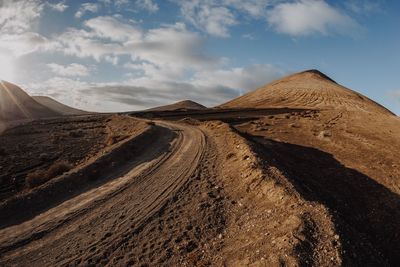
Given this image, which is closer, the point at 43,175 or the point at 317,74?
the point at 43,175

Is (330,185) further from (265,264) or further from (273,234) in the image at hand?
(265,264)

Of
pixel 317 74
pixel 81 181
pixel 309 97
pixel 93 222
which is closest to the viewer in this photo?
pixel 93 222

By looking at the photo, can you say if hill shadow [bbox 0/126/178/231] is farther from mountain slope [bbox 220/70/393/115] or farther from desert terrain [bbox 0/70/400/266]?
mountain slope [bbox 220/70/393/115]

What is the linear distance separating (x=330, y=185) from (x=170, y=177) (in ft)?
38.8

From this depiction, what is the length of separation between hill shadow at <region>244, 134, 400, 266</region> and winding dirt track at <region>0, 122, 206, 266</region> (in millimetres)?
6998

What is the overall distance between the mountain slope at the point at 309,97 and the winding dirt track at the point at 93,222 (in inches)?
2708

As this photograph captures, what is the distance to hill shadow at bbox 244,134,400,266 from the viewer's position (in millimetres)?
13680

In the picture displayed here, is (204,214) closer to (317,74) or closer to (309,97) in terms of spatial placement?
(309,97)

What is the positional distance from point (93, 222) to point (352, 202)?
52.7 ft

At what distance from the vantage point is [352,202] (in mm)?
23641

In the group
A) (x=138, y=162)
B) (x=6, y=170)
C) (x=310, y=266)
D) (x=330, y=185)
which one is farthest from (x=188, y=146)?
(x=310, y=266)

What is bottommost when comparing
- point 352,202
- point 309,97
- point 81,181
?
point 352,202

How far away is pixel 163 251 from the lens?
1385 cm

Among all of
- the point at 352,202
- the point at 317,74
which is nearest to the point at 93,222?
the point at 352,202
